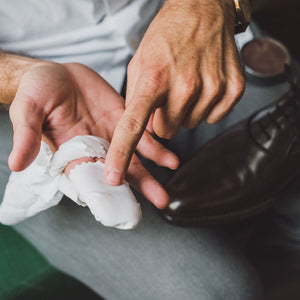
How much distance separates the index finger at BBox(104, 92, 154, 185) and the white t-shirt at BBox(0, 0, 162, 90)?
0.34 meters

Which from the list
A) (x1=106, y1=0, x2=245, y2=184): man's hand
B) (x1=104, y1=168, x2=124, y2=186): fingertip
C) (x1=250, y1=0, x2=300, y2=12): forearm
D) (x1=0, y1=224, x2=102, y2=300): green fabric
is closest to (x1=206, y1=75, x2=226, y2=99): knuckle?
(x1=106, y1=0, x2=245, y2=184): man's hand

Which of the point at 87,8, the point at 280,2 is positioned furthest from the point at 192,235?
the point at 280,2

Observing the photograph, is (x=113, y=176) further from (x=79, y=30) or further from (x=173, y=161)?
(x=79, y=30)

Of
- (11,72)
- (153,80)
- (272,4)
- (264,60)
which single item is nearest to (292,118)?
(264,60)

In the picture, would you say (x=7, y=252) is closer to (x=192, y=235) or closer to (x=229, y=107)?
(x=192, y=235)

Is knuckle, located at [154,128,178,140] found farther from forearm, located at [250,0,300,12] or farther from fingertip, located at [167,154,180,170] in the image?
forearm, located at [250,0,300,12]

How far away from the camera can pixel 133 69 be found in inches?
25.2

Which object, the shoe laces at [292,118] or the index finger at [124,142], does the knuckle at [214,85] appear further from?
the shoe laces at [292,118]

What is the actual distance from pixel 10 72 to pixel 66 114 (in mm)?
161

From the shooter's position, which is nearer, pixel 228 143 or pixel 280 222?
pixel 228 143

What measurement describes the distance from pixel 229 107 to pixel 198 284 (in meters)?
0.33

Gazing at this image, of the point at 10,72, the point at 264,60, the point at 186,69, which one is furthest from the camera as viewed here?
the point at 264,60

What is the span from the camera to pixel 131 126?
1.58ft

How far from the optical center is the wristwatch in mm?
706
